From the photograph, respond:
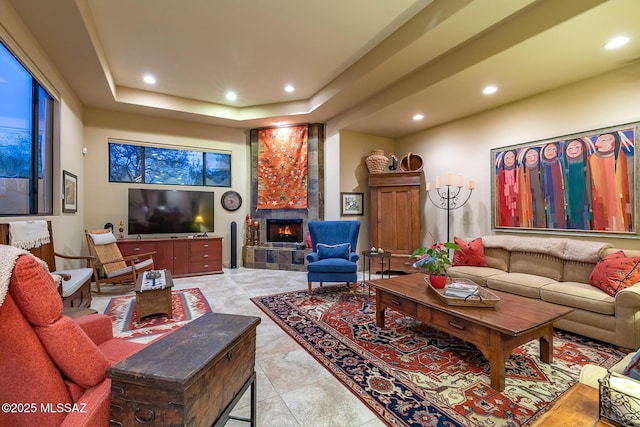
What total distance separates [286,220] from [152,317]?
10.9 ft

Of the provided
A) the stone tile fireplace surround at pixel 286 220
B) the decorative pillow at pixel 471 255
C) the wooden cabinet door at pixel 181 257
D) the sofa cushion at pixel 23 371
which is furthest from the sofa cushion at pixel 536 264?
the wooden cabinet door at pixel 181 257

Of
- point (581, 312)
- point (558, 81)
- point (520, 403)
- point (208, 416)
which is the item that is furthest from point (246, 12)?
point (581, 312)

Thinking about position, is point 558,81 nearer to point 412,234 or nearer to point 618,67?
point 618,67

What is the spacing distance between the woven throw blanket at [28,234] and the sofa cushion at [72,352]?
2370 mm

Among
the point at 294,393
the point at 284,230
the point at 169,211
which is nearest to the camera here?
the point at 294,393

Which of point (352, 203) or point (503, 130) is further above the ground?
point (503, 130)

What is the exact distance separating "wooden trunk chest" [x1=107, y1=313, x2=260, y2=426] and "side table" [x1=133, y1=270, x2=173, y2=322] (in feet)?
6.92

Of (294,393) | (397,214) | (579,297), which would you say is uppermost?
(397,214)

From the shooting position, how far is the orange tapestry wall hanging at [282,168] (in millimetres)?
5934

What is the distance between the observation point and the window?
5.26 m

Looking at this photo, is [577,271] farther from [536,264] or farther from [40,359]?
[40,359]

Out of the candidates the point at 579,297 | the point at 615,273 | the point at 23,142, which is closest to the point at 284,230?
the point at 23,142

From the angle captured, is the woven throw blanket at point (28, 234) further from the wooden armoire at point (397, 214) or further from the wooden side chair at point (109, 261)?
the wooden armoire at point (397, 214)

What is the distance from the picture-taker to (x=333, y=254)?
168 inches
